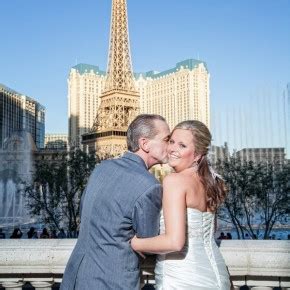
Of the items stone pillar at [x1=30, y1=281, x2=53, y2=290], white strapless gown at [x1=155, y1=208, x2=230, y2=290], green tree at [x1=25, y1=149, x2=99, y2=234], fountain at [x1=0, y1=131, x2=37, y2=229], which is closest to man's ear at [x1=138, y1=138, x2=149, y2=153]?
white strapless gown at [x1=155, y1=208, x2=230, y2=290]

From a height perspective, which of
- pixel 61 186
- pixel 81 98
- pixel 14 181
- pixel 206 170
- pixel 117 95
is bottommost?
pixel 206 170

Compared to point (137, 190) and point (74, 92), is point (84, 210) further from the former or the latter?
point (74, 92)

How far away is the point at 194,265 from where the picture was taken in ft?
11.3

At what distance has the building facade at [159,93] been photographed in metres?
152

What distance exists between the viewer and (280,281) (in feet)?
14.9

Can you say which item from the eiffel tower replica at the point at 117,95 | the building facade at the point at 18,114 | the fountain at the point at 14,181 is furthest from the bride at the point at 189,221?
the building facade at the point at 18,114

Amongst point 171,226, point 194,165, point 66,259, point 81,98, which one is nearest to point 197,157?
point 194,165

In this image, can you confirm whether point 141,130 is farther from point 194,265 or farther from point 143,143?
point 194,265

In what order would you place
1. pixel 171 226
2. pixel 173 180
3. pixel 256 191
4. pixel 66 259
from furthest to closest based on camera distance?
pixel 256 191 → pixel 66 259 → pixel 173 180 → pixel 171 226

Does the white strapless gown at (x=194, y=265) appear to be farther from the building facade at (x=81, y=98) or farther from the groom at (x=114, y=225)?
the building facade at (x=81, y=98)

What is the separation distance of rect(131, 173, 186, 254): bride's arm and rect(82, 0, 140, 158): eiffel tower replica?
7949 cm

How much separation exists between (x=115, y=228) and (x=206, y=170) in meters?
0.80

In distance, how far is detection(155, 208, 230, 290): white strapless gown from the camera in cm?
340

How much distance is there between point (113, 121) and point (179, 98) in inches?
2803
